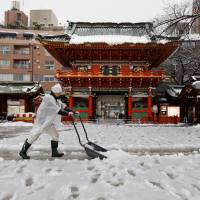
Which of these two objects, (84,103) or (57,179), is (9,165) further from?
(84,103)

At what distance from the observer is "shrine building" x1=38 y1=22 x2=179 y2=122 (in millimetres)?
33594

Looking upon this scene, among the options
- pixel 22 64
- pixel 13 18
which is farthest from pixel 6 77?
pixel 13 18

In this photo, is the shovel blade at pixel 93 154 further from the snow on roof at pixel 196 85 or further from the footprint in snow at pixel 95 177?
the snow on roof at pixel 196 85

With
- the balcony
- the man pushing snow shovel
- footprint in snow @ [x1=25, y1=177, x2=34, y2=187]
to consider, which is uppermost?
the balcony

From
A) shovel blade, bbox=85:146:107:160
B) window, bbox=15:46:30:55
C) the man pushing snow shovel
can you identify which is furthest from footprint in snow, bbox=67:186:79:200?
window, bbox=15:46:30:55

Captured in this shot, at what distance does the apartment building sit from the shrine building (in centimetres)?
2391

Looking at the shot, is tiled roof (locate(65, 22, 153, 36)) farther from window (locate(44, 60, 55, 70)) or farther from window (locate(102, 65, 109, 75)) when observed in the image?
window (locate(44, 60, 55, 70))

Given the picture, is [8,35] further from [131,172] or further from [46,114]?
[131,172]

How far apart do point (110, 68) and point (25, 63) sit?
2860 cm

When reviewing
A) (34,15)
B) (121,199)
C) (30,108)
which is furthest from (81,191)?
(34,15)

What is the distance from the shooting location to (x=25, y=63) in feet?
199

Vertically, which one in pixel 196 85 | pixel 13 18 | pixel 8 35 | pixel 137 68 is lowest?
pixel 196 85

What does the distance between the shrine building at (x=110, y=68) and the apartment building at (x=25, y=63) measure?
78.4 feet

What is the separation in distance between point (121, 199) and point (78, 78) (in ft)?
99.2
